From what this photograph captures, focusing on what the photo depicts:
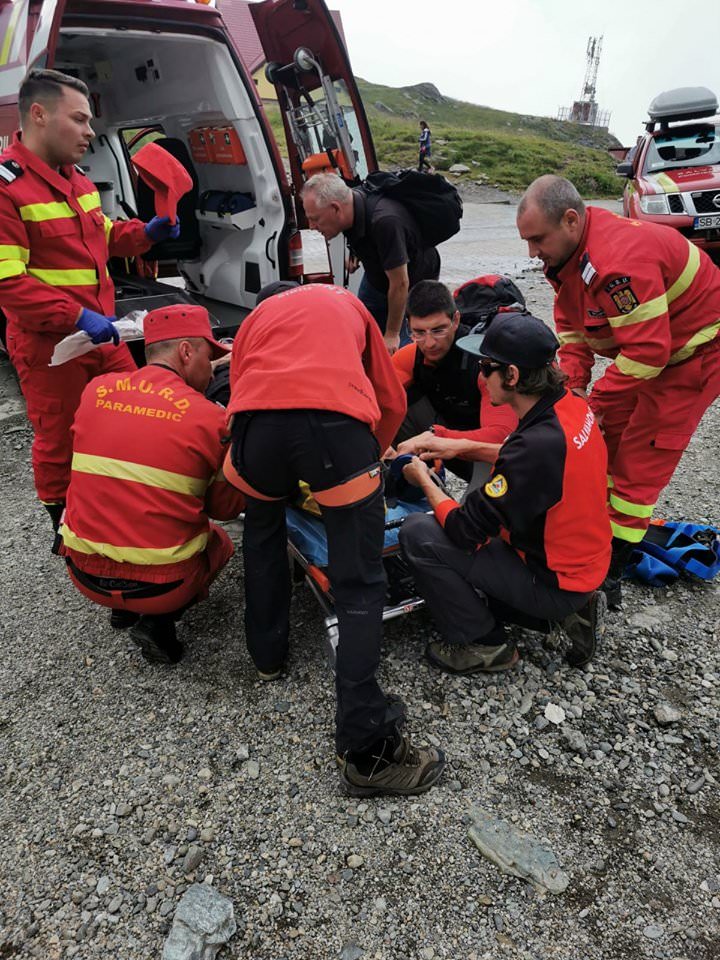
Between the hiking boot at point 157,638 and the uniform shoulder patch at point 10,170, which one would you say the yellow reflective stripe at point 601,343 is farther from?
the uniform shoulder patch at point 10,170

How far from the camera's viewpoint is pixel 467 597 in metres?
2.38

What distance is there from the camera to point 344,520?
6.45ft

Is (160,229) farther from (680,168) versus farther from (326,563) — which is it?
(680,168)

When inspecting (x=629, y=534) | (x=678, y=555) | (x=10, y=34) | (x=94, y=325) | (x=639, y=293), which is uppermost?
(x=10, y=34)

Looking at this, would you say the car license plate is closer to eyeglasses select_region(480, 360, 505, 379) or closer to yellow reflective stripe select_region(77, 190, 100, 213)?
eyeglasses select_region(480, 360, 505, 379)

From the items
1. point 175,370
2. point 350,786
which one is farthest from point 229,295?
point 350,786

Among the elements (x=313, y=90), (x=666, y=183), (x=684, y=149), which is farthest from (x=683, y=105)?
(x=313, y=90)

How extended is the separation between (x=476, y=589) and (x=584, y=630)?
0.45m

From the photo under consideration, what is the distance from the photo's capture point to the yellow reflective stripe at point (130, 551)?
227cm

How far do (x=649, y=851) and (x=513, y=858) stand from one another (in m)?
0.40

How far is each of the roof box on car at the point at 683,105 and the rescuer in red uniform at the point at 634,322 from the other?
276 inches

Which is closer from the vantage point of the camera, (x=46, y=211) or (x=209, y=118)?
(x=46, y=211)

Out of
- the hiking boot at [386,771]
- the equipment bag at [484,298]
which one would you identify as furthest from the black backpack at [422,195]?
the hiking boot at [386,771]

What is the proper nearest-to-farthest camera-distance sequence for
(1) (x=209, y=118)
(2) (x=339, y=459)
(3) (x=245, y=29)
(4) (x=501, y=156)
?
(2) (x=339, y=459) → (3) (x=245, y=29) → (1) (x=209, y=118) → (4) (x=501, y=156)
